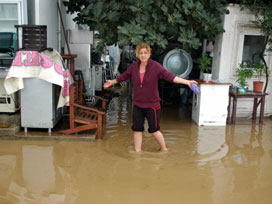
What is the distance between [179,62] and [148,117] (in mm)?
3008

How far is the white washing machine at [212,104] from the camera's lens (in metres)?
6.18

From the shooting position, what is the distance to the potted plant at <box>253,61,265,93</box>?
21.3 ft

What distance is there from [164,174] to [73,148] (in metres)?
1.68

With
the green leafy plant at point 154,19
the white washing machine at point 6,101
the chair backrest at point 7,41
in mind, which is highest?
the green leafy plant at point 154,19

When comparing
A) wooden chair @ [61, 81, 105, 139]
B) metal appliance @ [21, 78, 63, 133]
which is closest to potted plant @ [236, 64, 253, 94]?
wooden chair @ [61, 81, 105, 139]

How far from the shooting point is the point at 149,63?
432cm

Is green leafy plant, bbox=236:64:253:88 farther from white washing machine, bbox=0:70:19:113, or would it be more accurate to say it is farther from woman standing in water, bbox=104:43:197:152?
white washing machine, bbox=0:70:19:113

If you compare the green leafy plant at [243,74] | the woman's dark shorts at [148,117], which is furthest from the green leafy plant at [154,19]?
the woman's dark shorts at [148,117]

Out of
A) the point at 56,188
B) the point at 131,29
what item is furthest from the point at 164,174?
the point at 131,29

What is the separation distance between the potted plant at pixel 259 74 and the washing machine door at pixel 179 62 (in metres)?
1.51

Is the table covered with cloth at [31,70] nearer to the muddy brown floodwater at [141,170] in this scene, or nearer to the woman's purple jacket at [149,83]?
the muddy brown floodwater at [141,170]

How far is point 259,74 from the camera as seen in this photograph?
6938 millimetres

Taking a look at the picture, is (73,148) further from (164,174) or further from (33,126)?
(164,174)

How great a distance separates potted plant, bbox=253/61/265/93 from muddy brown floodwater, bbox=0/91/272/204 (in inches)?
47.6
